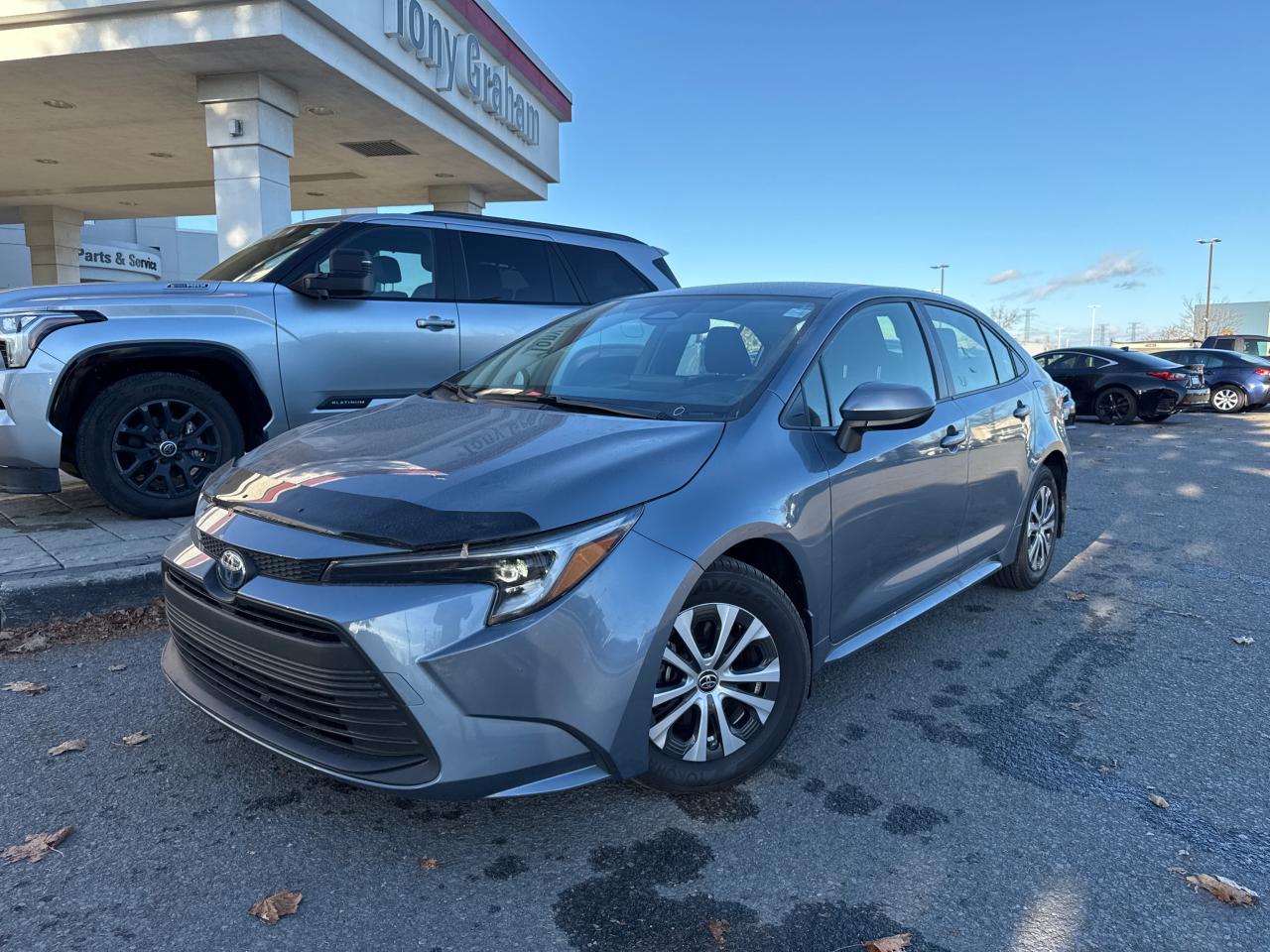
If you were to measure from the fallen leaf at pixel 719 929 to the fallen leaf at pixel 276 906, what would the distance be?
103 centimetres

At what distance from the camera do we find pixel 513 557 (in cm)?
216

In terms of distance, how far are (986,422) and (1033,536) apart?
1.03 metres

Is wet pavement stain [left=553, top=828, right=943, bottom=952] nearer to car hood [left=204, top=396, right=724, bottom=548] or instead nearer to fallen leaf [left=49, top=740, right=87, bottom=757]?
car hood [left=204, top=396, right=724, bottom=548]

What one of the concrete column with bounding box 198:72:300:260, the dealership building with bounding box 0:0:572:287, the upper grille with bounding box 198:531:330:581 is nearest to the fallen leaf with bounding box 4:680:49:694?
the upper grille with bounding box 198:531:330:581

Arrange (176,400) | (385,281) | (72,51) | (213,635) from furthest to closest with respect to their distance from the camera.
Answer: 1. (72,51)
2. (385,281)
3. (176,400)
4. (213,635)

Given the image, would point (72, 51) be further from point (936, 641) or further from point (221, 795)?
point (936, 641)

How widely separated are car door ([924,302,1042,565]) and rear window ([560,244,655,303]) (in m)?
3.00

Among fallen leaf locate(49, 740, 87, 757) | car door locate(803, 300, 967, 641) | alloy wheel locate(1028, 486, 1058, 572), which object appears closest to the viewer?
fallen leaf locate(49, 740, 87, 757)

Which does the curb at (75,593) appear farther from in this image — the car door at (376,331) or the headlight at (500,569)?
the headlight at (500,569)

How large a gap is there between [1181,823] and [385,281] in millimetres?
5165

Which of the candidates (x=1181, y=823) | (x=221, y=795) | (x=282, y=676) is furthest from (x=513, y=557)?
(x=1181, y=823)

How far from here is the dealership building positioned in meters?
9.32

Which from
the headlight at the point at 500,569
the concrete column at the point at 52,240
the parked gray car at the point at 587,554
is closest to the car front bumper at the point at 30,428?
the parked gray car at the point at 587,554

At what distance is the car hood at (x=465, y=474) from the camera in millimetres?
2217
